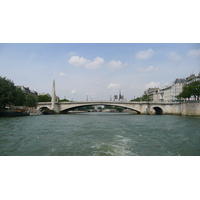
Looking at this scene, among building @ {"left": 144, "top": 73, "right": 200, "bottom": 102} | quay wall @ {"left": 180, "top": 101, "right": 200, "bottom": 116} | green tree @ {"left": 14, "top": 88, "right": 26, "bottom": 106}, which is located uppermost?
building @ {"left": 144, "top": 73, "right": 200, "bottom": 102}

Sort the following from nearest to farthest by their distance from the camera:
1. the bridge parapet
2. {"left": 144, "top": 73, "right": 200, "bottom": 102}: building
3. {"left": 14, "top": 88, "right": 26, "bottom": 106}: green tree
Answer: {"left": 14, "top": 88, "right": 26, "bottom": 106}: green tree
the bridge parapet
{"left": 144, "top": 73, "right": 200, "bottom": 102}: building

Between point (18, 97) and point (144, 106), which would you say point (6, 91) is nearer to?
point (18, 97)

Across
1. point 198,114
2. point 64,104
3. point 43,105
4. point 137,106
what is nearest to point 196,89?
point 198,114

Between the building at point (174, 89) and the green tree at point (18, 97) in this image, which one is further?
the building at point (174, 89)

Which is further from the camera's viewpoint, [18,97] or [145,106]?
[145,106]

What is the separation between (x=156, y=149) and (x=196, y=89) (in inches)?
1325

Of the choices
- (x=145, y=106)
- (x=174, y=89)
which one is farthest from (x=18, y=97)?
(x=174, y=89)

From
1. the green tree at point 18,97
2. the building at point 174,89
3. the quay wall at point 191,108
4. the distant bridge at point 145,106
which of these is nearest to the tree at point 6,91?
the green tree at point 18,97

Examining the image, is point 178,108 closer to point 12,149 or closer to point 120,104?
point 120,104

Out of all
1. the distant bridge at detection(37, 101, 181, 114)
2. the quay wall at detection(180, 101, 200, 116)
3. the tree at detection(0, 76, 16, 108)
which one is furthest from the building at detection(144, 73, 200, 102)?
the tree at detection(0, 76, 16, 108)

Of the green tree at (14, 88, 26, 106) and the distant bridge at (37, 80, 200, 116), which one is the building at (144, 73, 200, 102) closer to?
the distant bridge at (37, 80, 200, 116)

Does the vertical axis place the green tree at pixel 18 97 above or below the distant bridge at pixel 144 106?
above

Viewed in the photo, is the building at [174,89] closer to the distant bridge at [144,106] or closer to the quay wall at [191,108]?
the distant bridge at [144,106]

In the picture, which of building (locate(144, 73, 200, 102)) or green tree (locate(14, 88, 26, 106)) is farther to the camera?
building (locate(144, 73, 200, 102))
